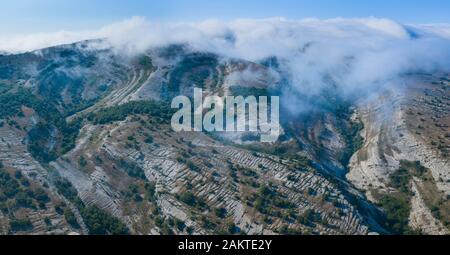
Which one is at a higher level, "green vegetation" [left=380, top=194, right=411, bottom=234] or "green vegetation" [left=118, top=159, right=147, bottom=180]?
"green vegetation" [left=118, top=159, right=147, bottom=180]

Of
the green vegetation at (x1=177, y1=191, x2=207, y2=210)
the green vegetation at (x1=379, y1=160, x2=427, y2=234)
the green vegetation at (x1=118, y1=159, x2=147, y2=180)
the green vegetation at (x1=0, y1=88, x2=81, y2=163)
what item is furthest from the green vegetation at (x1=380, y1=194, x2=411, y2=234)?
the green vegetation at (x1=0, y1=88, x2=81, y2=163)

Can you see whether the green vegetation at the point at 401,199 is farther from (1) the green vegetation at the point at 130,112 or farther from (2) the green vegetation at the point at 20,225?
(2) the green vegetation at the point at 20,225

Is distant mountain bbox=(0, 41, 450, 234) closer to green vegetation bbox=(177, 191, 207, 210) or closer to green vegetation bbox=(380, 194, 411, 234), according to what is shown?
green vegetation bbox=(177, 191, 207, 210)

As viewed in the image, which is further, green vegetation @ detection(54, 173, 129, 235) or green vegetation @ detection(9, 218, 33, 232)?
green vegetation @ detection(54, 173, 129, 235)

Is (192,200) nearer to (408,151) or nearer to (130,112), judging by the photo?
(130,112)

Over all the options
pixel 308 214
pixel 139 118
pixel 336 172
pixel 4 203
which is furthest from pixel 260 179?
pixel 4 203
